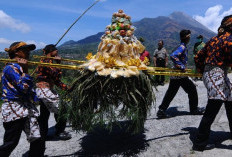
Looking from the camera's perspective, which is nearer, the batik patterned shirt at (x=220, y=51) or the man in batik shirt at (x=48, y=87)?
the batik patterned shirt at (x=220, y=51)

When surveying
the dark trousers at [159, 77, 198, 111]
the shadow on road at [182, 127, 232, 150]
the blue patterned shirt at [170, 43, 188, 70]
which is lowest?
the shadow on road at [182, 127, 232, 150]

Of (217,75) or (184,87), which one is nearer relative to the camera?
(217,75)

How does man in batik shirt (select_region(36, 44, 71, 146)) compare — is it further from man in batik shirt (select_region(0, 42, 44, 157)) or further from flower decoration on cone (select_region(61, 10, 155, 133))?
man in batik shirt (select_region(0, 42, 44, 157))

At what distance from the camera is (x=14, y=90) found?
2869 millimetres

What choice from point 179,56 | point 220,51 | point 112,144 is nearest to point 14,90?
point 112,144

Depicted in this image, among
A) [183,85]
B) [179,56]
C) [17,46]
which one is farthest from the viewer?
[183,85]

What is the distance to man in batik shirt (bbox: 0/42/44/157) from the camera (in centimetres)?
281

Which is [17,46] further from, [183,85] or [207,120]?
[183,85]

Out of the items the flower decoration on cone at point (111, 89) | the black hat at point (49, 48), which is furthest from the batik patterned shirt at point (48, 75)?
the flower decoration on cone at point (111, 89)

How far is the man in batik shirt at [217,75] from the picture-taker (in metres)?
3.19

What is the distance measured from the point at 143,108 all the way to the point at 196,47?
21.0 ft

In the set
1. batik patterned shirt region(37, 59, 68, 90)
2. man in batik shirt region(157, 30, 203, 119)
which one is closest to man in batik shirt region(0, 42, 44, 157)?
batik patterned shirt region(37, 59, 68, 90)

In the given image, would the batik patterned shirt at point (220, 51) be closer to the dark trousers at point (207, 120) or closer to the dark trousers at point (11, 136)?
the dark trousers at point (207, 120)

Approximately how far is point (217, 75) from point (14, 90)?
2.81m
